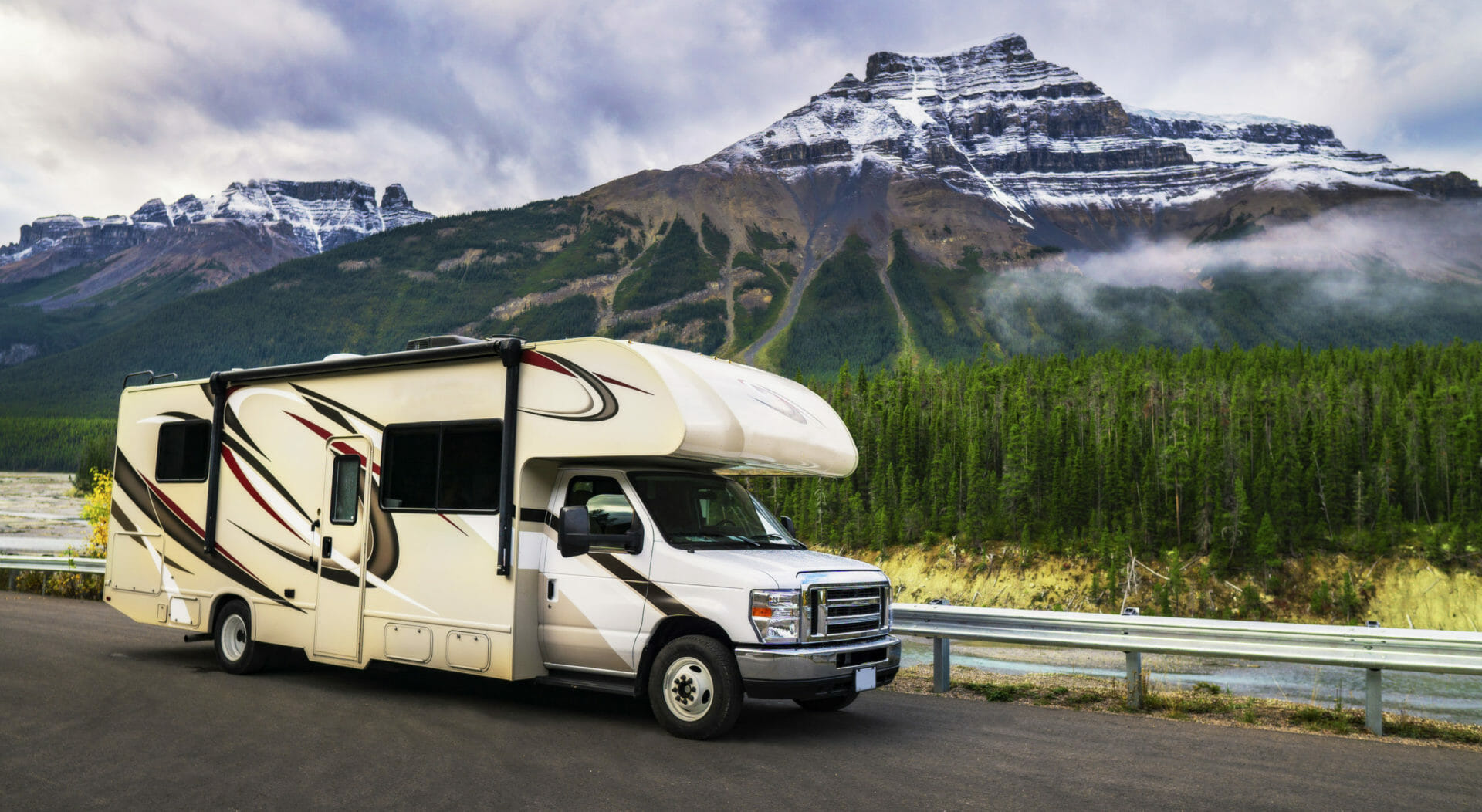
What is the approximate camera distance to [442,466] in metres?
10.3

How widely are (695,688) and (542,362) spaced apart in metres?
3.34

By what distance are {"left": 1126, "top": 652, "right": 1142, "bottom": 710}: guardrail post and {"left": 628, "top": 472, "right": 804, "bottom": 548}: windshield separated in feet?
12.5

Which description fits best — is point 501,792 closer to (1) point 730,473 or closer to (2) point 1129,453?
(1) point 730,473

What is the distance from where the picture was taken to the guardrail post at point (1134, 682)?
1084cm

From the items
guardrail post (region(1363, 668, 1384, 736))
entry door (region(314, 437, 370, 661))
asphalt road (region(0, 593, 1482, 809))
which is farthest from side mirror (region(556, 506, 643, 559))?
guardrail post (region(1363, 668, 1384, 736))

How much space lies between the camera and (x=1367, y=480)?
247ft

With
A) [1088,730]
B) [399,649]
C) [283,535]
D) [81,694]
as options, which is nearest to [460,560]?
[399,649]

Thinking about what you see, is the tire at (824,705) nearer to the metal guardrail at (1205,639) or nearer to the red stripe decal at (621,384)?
the metal guardrail at (1205,639)

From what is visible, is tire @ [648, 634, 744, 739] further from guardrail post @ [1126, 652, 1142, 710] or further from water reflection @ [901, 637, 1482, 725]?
water reflection @ [901, 637, 1482, 725]

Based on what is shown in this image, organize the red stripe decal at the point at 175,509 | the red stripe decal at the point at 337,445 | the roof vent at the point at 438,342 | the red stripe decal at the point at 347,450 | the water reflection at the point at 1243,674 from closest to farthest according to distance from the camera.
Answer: the roof vent at the point at 438,342, the red stripe decal at the point at 337,445, the red stripe decal at the point at 347,450, the red stripe decal at the point at 175,509, the water reflection at the point at 1243,674

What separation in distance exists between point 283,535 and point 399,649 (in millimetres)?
2383

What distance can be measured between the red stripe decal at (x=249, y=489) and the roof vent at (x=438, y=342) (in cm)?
252

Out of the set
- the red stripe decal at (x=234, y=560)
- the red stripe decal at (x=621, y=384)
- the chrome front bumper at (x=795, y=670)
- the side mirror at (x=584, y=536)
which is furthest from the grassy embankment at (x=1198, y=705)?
the red stripe decal at (x=234, y=560)

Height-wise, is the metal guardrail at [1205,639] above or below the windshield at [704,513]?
below
